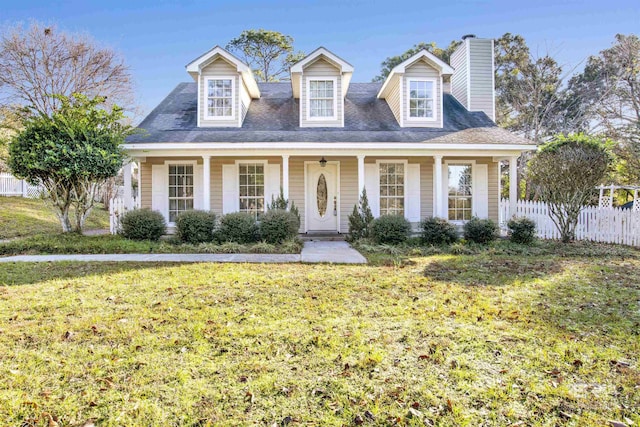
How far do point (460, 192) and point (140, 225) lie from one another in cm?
1004

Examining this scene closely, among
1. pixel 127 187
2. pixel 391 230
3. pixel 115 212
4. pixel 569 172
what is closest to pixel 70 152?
pixel 127 187

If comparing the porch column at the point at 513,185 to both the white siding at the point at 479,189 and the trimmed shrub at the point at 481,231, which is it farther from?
the trimmed shrub at the point at 481,231

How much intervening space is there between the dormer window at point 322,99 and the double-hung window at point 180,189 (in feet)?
15.0

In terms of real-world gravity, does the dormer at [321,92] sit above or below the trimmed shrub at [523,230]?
above

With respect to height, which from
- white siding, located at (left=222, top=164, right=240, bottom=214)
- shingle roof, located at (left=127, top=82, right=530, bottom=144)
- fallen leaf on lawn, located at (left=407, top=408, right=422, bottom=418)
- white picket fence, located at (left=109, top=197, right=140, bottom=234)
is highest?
shingle roof, located at (left=127, top=82, right=530, bottom=144)

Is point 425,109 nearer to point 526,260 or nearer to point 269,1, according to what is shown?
point 526,260

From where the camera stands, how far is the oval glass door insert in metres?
11.9

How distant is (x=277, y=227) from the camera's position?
921cm

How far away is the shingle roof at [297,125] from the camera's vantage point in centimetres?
1024

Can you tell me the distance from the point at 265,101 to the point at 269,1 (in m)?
6.37

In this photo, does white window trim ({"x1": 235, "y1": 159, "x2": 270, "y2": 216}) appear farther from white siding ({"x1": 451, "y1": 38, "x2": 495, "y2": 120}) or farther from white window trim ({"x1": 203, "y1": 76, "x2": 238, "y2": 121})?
white siding ({"x1": 451, "y1": 38, "x2": 495, "y2": 120})

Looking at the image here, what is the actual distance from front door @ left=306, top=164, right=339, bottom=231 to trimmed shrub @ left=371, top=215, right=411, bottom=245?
8.58ft

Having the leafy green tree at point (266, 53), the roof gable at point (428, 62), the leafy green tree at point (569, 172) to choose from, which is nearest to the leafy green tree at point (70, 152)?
the roof gable at point (428, 62)

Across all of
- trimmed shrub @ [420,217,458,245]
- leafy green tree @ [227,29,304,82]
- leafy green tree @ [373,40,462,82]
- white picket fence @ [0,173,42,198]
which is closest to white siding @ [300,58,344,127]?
trimmed shrub @ [420,217,458,245]
